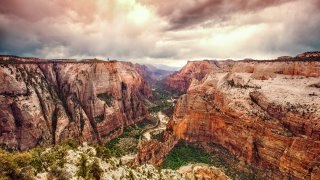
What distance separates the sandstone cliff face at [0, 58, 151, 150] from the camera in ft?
321

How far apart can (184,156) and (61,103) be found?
6606cm

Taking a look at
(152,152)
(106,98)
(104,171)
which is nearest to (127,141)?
(106,98)

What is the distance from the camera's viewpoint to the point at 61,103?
122 meters

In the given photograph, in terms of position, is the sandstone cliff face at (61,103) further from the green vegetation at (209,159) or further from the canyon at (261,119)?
the green vegetation at (209,159)

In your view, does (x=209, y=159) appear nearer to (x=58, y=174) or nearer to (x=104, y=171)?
(x=104, y=171)

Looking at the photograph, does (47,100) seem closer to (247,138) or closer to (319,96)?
(247,138)

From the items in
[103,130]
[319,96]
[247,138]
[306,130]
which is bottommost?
[103,130]

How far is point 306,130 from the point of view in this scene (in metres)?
73.9

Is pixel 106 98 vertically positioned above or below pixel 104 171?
above

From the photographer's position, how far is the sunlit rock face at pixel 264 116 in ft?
235

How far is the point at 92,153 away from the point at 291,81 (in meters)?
76.2

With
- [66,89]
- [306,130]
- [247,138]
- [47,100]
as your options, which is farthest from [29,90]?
[306,130]

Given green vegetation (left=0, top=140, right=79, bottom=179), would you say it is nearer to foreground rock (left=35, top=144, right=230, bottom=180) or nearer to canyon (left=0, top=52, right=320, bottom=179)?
foreground rock (left=35, top=144, right=230, bottom=180)

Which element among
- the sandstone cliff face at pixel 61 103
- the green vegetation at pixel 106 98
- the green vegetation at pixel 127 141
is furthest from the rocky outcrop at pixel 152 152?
the green vegetation at pixel 106 98
